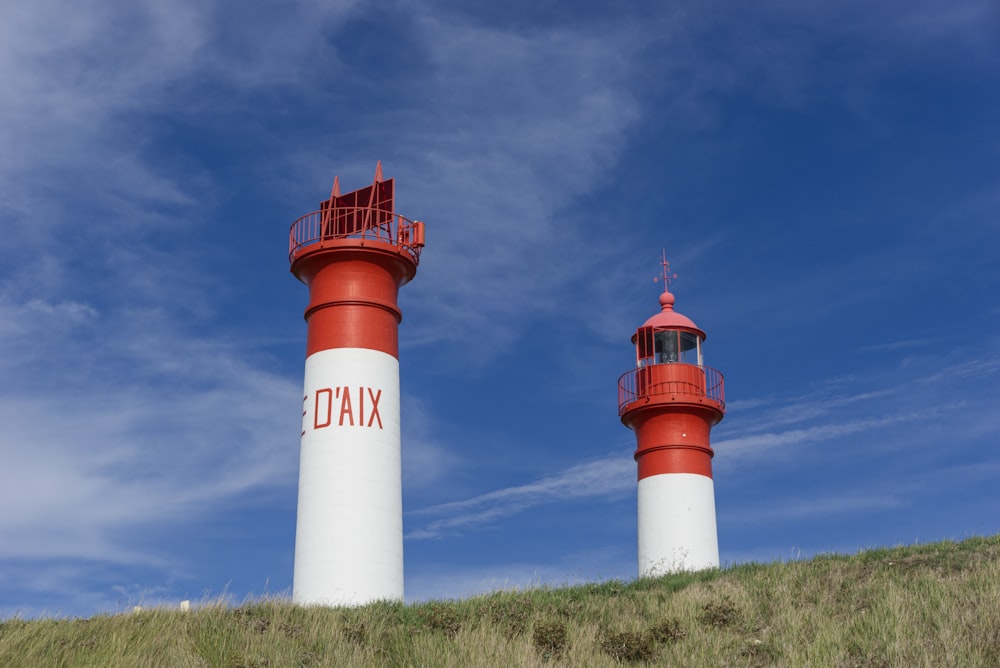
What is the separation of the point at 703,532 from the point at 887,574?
9880 mm

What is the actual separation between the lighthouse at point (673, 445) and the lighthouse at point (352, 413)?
28.5 feet

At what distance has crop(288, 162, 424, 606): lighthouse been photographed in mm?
20766

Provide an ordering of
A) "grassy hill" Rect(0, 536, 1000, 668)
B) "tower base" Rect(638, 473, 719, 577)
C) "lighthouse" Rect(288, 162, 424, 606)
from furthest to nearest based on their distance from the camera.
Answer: "tower base" Rect(638, 473, 719, 577)
"lighthouse" Rect(288, 162, 424, 606)
"grassy hill" Rect(0, 536, 1000, 668)

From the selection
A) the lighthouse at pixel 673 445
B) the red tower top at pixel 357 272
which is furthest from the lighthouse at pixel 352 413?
the lighthouse at pixel 673 445

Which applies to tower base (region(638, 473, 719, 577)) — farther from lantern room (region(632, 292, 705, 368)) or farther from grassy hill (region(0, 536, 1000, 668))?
grassy hill (region(0, 536, 1000, 668))

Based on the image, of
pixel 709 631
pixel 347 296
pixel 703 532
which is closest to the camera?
pixel 709 631

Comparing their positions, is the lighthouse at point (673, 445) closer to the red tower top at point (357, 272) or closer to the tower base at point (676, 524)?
the tower base at point (676, 524)

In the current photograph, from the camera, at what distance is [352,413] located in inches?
843

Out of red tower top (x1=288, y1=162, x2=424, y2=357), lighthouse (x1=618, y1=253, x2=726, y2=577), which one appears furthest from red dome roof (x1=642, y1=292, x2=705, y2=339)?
red tower top (x1=288, y1=162, x2=424, y2=357)

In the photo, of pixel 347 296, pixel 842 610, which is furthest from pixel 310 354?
pixel 842 610

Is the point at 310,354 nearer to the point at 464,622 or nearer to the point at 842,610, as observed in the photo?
the point at 464,622

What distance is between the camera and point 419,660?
1470cm

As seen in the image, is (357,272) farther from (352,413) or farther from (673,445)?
(673,445)

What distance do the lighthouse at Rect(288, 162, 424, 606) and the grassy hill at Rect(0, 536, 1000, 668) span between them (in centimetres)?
196
